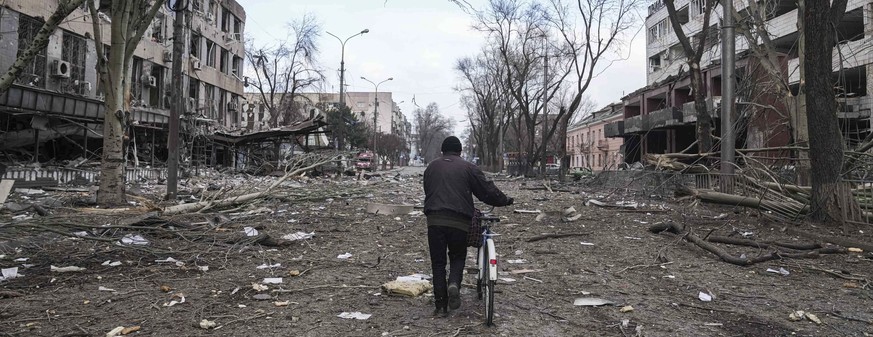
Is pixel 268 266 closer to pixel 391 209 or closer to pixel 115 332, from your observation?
pixel 115 332

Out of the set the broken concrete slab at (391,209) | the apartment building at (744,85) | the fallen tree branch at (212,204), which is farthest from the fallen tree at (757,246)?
the fallen tree branch at (212,204)

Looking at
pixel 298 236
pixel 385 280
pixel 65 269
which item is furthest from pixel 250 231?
pixel 385 280

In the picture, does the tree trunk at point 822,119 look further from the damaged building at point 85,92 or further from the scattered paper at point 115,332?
the damaged building at point 85,92

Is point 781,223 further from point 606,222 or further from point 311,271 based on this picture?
point 311,271

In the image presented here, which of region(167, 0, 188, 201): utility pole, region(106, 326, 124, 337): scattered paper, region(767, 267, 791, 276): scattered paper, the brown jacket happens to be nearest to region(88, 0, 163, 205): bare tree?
region(167, 0, 188, 201): utility pole

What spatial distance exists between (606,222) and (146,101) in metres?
22.7

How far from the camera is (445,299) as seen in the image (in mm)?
4488

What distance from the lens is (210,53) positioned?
109 feet

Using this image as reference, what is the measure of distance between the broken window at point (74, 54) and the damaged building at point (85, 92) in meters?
0.04

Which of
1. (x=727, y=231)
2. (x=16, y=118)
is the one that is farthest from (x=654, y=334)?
(x=16, y=118)

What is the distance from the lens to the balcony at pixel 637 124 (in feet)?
115

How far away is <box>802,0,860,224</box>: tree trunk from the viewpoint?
30.3 feet

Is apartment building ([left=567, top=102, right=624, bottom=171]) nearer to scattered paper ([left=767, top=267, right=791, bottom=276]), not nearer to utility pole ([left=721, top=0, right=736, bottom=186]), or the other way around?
utility pole ([left=721, top=0, right=736, bottom=186])

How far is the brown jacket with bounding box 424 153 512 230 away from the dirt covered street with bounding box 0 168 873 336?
0.91 meters
